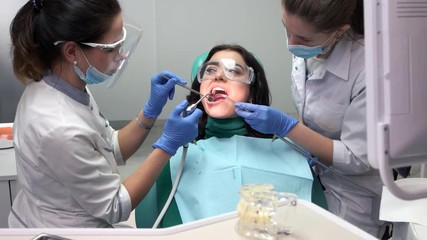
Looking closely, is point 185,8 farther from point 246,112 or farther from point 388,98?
point 388,98

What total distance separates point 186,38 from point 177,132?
8.04ft

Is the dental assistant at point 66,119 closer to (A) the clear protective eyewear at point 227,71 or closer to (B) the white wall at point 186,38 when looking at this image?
(A) the clear protective eyewear at point 227,71

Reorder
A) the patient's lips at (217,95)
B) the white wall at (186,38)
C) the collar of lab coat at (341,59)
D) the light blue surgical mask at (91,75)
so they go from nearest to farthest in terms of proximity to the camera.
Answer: the light blue surgical mask at (91,75) → the collar of lab coat at (341,59) → the patient's lips at (217,95) → the white wall at (186,38)

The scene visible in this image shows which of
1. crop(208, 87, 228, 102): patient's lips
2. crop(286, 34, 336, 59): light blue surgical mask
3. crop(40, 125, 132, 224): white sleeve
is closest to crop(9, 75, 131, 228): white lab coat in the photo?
crop(40, 125, 132, 224): white sleeve

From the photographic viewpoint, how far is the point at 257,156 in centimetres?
178

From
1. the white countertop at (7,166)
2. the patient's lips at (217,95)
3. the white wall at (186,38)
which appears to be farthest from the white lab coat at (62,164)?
the white wall at (186,38)

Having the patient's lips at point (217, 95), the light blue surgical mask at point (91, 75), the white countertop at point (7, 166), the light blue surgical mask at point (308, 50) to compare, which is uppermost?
the light blue surgical mask at point (308, 50)

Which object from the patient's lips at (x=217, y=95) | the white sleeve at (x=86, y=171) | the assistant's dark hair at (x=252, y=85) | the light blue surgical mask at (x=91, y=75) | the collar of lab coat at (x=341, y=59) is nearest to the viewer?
the white sleeve at (x=86, y=171)

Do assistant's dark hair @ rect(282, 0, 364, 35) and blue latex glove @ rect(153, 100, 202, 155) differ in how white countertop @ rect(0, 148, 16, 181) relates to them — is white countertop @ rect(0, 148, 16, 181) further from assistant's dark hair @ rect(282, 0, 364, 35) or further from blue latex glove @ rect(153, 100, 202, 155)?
assistant's dark hair @ rect(282, 0, 364, 35)

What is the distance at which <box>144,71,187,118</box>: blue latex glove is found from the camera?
189cm

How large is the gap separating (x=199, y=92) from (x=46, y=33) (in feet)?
2.43

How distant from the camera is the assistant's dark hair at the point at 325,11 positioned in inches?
54.9

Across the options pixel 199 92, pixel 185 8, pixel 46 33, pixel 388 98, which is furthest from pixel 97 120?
pixel 185 8

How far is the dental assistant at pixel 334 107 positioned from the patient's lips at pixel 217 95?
135 mm
